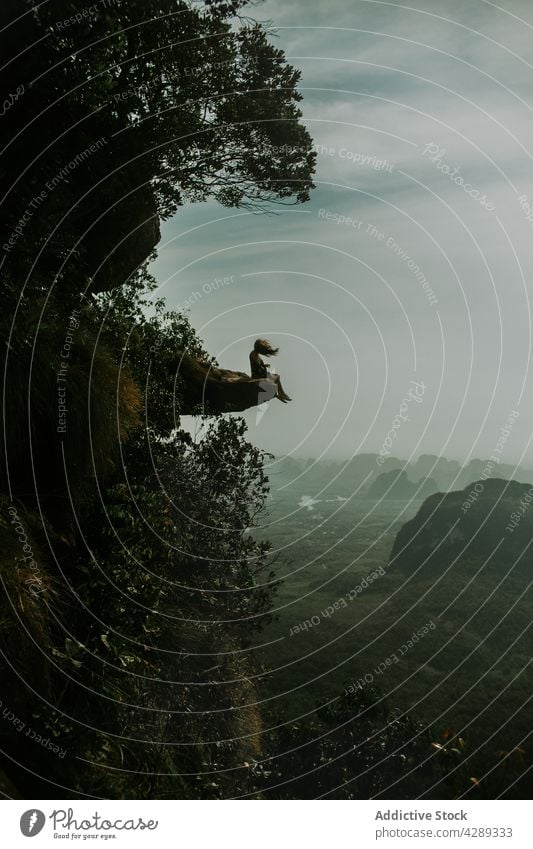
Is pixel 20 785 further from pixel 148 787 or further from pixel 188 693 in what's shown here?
pixel 188 693

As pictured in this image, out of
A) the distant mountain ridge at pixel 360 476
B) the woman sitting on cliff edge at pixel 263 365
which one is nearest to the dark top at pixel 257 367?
the woman sitting on cliff edge at pixel 263 365

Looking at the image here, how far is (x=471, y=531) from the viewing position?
80.5 m

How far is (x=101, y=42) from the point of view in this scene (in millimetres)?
9828

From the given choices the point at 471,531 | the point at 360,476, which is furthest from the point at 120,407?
the point at 360,476

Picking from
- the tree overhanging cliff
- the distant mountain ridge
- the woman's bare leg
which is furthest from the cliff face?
the tree overhanging cliff

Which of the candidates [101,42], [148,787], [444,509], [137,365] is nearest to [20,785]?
[148,787]

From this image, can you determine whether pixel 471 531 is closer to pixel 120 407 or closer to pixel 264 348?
pixel 264 348

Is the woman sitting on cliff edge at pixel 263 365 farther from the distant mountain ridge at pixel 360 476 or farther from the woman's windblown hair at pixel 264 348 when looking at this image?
the distant mountain ridge at pixel 360 476

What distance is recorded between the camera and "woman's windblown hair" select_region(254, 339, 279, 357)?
1655cm

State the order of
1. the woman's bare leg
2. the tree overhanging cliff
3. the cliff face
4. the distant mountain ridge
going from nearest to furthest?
the tree overhanging cliff → the woman's bare leg → the cliff face → the distant mountain ridge

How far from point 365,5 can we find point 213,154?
4.24 metres

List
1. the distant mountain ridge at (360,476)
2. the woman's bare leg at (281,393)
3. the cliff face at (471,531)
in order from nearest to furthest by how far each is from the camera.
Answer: the woman's bare leg at (281,393), the cliff face at (471,531), the distant mountain ridge at (360,476)

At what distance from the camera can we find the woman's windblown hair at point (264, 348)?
16.5 m

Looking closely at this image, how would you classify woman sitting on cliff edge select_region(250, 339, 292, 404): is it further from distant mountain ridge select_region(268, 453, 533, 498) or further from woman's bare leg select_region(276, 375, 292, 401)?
distant mountain ridge select_region(268, 453, 533, 498)
